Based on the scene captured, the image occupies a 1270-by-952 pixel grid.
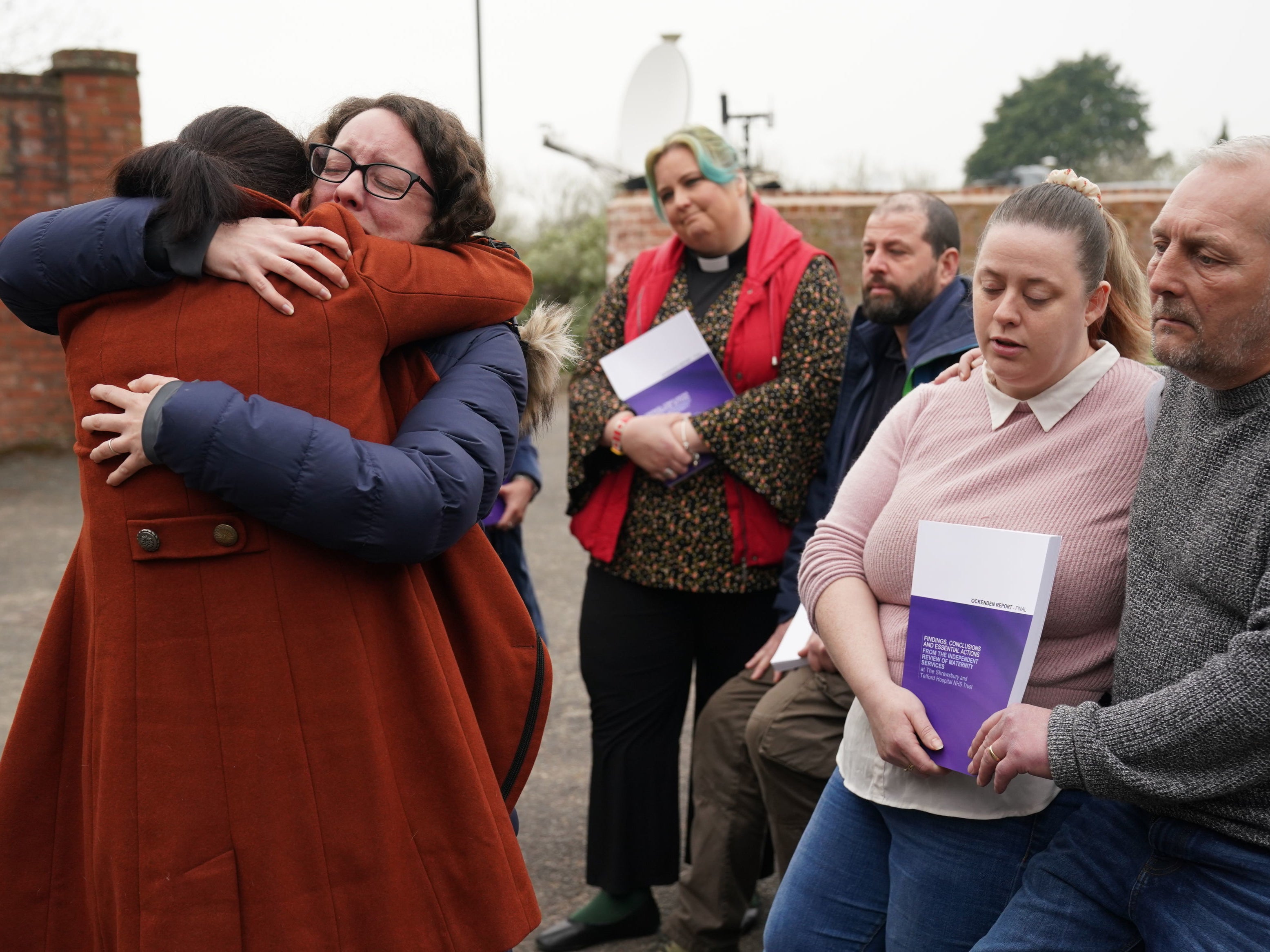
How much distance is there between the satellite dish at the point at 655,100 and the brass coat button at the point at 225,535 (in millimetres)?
6987

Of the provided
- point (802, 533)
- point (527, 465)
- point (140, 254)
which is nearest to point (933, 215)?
point (802, 533)

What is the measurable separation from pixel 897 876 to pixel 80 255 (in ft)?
5.39

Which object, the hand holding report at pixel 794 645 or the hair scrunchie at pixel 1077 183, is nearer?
the hair scrunchie at pixel 1077 183

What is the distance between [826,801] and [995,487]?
2.25 feet

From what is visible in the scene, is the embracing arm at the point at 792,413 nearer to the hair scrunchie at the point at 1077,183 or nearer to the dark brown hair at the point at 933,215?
the dark brown hair at the point at 933,215

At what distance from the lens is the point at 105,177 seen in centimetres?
178

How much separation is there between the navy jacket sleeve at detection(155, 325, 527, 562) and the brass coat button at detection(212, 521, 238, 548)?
0.04 meters

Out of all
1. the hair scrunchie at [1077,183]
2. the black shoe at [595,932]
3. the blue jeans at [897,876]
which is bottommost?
the black shoe at [595,932]

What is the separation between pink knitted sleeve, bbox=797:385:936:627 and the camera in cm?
217

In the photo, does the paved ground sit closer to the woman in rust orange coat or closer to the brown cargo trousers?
the brown cargo trousers

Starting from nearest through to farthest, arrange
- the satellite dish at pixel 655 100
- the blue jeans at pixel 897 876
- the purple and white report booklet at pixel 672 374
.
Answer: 1. the blue jeans at pixel 897 876
2. the purple and white report booklet at pixel 672 374
3. the satellite dish at pixel 655 100

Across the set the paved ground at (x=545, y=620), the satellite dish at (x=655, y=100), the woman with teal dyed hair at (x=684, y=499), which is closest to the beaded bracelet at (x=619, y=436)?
the woman with teal dyed hair at (x=684, y=499)

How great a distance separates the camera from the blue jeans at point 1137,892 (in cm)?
153

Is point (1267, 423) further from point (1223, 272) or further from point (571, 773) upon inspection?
point (571, 773)
